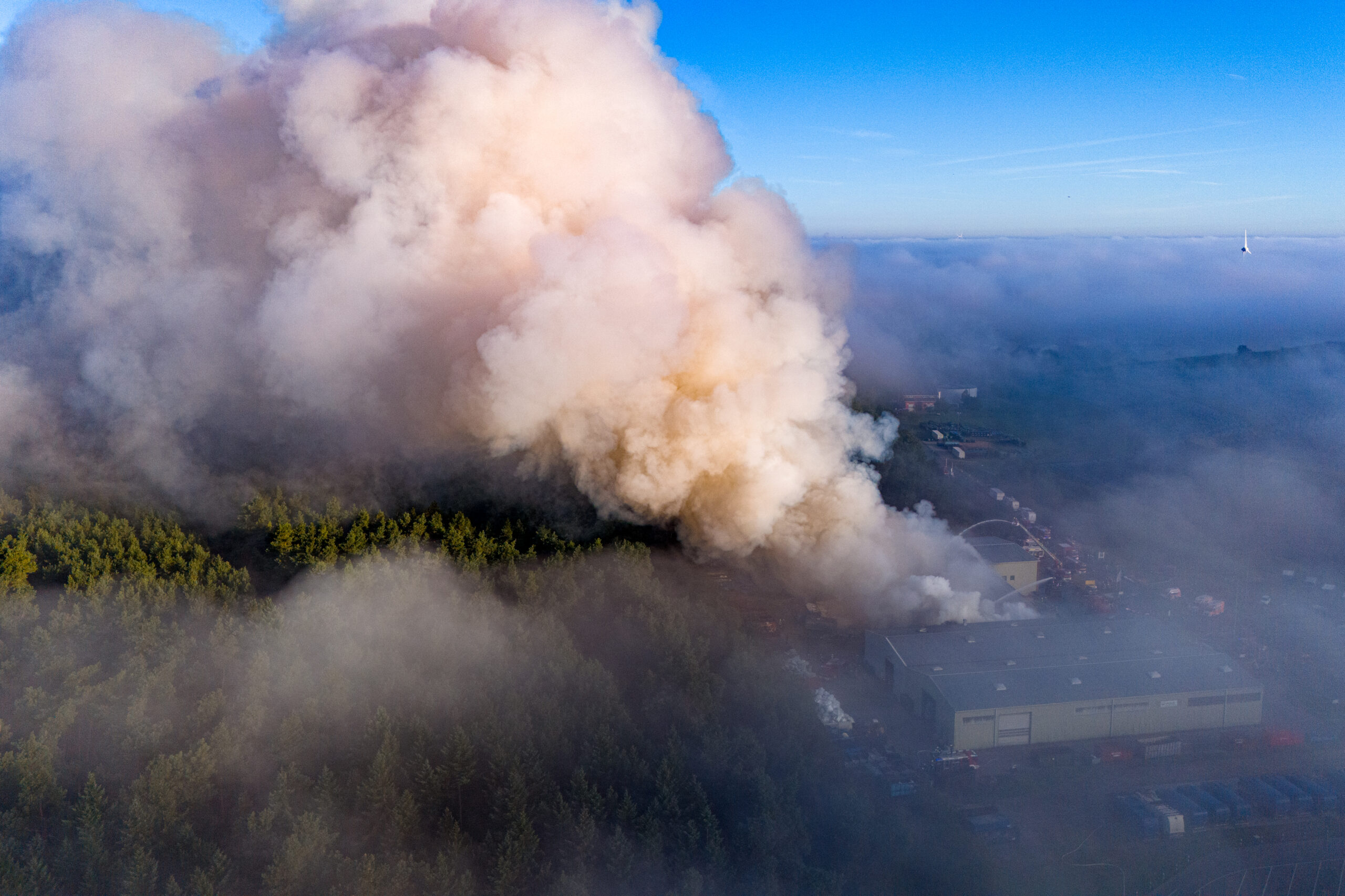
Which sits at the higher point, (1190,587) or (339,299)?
(339,299)

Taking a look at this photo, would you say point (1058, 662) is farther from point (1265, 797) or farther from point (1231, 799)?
point (1265, 797)

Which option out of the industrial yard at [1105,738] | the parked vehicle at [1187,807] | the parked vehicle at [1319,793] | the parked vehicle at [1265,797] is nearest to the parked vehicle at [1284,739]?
the industrial yard at [1105,738]

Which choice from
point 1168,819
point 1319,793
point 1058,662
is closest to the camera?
point 1168,819

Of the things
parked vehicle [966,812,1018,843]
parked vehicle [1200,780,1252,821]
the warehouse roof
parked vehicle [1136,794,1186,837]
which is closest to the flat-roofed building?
the warehouse roof

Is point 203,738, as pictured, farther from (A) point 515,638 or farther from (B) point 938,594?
(B) point 938,594

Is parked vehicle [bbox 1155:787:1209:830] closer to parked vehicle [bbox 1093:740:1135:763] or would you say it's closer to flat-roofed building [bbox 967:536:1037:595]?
parked vehicle [bbox 1093:740:1135:763]

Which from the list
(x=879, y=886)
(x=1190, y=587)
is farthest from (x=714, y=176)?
(x=1190, y=587)

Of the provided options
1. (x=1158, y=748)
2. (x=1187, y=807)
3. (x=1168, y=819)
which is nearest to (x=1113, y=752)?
(x=1158, y=748)
